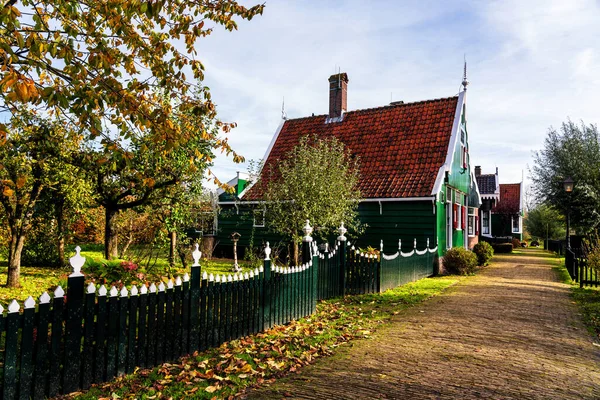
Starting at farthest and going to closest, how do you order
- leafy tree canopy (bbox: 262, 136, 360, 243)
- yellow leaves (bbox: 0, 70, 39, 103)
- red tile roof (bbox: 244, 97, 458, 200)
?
1. red tile roof (bbox: 244, 97, 458, 200)
2. leafy tree canopy (bbox: 262, 136, 360, 243)
3. yellow leaves (bbox: 0, 70, 39, 103)

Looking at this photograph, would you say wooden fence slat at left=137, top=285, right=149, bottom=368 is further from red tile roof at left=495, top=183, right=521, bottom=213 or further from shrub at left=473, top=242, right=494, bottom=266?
red tile roof at left=495, top=183, right=521, bottom=213

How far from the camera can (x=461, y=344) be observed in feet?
22.5

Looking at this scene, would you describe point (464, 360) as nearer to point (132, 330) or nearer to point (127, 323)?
point (132, 330)

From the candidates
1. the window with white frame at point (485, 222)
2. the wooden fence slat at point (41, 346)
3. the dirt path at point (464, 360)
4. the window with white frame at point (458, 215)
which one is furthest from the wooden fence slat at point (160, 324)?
the window with white frame at point (485, 222)

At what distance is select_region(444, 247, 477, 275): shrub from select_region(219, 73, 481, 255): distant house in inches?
28.7

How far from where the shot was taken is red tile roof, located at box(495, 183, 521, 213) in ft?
136

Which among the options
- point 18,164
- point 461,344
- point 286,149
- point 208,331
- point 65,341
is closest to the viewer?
point 65,341

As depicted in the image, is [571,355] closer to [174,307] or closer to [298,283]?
[298,283]

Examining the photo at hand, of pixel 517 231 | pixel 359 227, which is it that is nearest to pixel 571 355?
pixel 359 227

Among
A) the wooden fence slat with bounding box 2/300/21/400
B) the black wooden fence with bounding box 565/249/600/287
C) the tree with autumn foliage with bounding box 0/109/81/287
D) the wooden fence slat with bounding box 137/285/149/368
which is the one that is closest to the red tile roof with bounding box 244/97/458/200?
the black wooden fence with bounding box 565/249/600/287

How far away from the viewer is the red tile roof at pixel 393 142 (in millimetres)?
17312

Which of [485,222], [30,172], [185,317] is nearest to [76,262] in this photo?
[185,317]

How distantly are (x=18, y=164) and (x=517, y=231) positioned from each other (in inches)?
1824

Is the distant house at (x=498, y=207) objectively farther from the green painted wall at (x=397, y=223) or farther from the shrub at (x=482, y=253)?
the green painted wall at (x=397, y=223)
